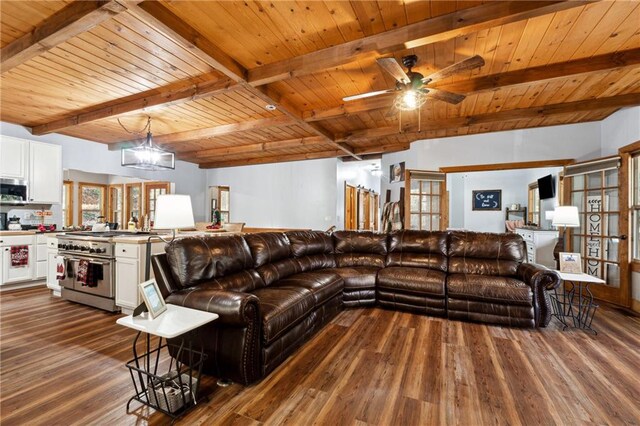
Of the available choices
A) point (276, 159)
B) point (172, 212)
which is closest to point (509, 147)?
point (276, 159)

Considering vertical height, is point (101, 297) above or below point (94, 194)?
below

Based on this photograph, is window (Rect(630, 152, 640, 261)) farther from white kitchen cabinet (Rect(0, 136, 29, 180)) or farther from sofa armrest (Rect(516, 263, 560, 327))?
white kitchen cabinet (Rect(0, 136, 29, 180))

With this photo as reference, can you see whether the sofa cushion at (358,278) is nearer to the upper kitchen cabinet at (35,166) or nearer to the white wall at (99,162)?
the upper kitchen cabinet at (35,166)

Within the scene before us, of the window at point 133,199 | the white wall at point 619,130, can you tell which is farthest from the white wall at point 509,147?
the window at point 133,199

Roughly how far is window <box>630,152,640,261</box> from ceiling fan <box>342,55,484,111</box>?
2.92m

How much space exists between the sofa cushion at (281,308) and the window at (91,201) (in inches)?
326

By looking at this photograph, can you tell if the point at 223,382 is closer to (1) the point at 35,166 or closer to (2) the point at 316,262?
(2) the point at 316,262

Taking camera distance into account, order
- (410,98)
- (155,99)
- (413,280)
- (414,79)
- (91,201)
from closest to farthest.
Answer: (414,79) → (410,98) → (413,280) → (155,99) → (91,201)

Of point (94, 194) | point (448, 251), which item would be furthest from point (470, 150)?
point (94, 194)

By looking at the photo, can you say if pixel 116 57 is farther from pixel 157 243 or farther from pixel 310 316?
pixel 310 316

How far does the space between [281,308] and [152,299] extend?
934 mm

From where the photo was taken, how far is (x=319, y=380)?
211cm

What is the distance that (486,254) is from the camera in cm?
375

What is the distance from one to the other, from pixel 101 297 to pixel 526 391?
15.0 ft
